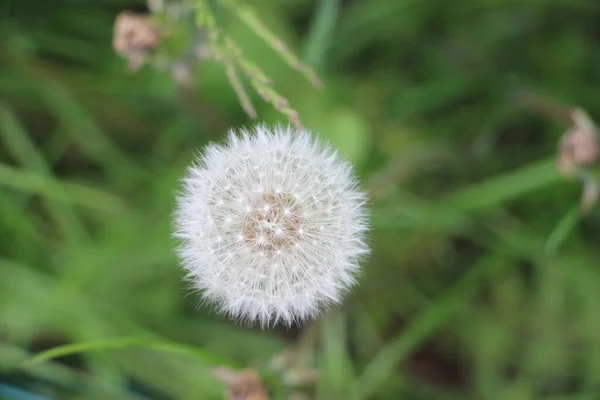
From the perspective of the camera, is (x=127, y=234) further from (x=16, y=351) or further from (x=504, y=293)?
(x=504, y=293)

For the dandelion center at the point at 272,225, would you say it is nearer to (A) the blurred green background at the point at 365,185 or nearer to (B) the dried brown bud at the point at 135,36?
(B) the dried brown bud at the point at 135,36

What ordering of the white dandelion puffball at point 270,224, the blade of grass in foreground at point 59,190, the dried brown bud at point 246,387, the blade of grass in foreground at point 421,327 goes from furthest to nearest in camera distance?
the blade of grass in foreground at point 59,190 < the blade of grass in foreground at point 421,327 < the dried brown bud at point 246,387 < the white dandelion puffball at point 270,224

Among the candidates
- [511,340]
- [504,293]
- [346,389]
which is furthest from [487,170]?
[346,389]

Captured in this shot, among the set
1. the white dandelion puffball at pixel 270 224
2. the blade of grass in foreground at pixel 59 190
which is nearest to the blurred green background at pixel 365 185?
the blade of grass in foreground at pixel 59 190

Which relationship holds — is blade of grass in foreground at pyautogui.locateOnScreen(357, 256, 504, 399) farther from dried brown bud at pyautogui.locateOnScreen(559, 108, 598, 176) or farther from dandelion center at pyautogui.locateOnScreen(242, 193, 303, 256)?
dandelion center at pyautogui.locateOnScreen(242, 193, 303, 256)

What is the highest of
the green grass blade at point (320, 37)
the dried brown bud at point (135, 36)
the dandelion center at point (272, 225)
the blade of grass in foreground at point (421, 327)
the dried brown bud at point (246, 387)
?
the green grass blade at point (320, 37)
